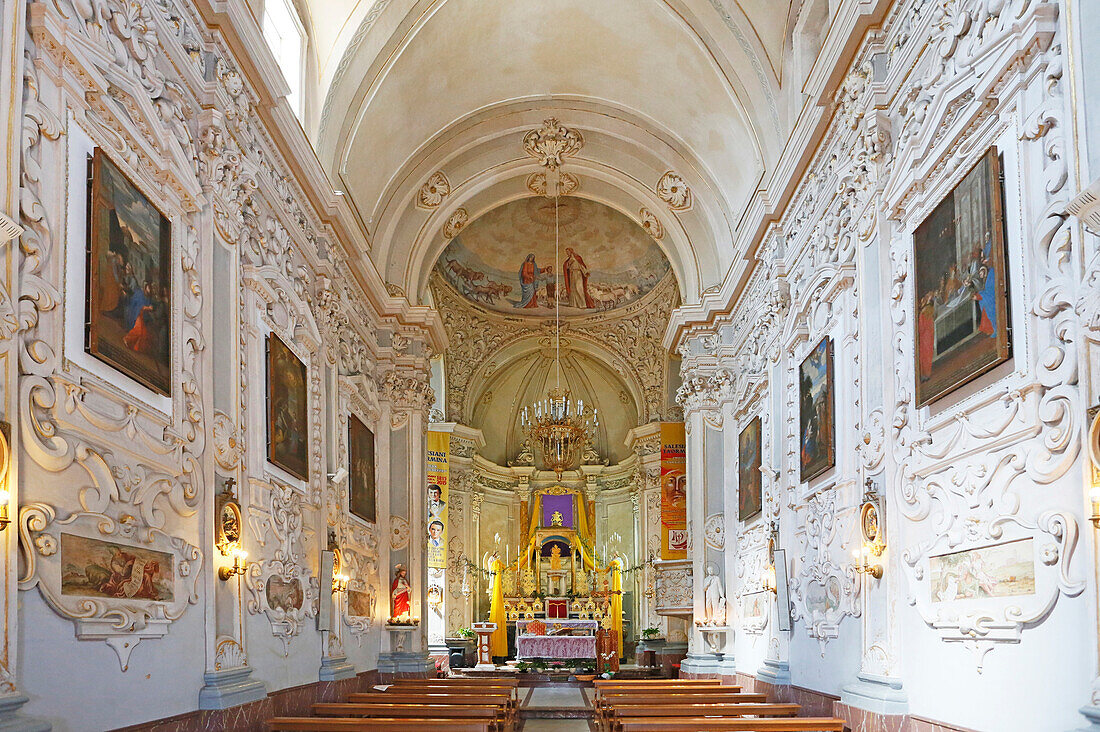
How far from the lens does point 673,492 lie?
20984 mm

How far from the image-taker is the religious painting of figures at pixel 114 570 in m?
6.24

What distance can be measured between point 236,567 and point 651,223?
41.5 ft

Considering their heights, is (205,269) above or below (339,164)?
below

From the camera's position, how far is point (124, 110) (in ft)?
24.6

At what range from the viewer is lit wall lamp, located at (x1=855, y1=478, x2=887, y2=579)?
877 centimetres

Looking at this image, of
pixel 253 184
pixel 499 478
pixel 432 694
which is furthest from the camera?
pixel 499 478

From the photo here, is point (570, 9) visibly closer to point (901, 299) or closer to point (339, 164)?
point (339, 164)

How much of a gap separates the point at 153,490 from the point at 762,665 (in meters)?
9.16

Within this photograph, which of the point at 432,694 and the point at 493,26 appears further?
the point at 493,26

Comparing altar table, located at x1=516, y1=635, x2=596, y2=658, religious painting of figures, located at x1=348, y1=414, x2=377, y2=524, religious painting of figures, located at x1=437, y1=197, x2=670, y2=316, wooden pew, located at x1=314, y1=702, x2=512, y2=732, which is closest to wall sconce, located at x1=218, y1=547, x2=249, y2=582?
wooden pew, located at x1=314, y1=702, x2=512, y2=732

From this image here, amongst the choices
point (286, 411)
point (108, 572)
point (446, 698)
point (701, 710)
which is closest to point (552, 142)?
point (286, 411)

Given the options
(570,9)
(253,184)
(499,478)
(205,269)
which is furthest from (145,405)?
(499,478)

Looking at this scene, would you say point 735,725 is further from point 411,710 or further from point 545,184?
point 545,184

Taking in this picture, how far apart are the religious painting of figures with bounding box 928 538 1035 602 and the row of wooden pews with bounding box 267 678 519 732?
12.7 ft
